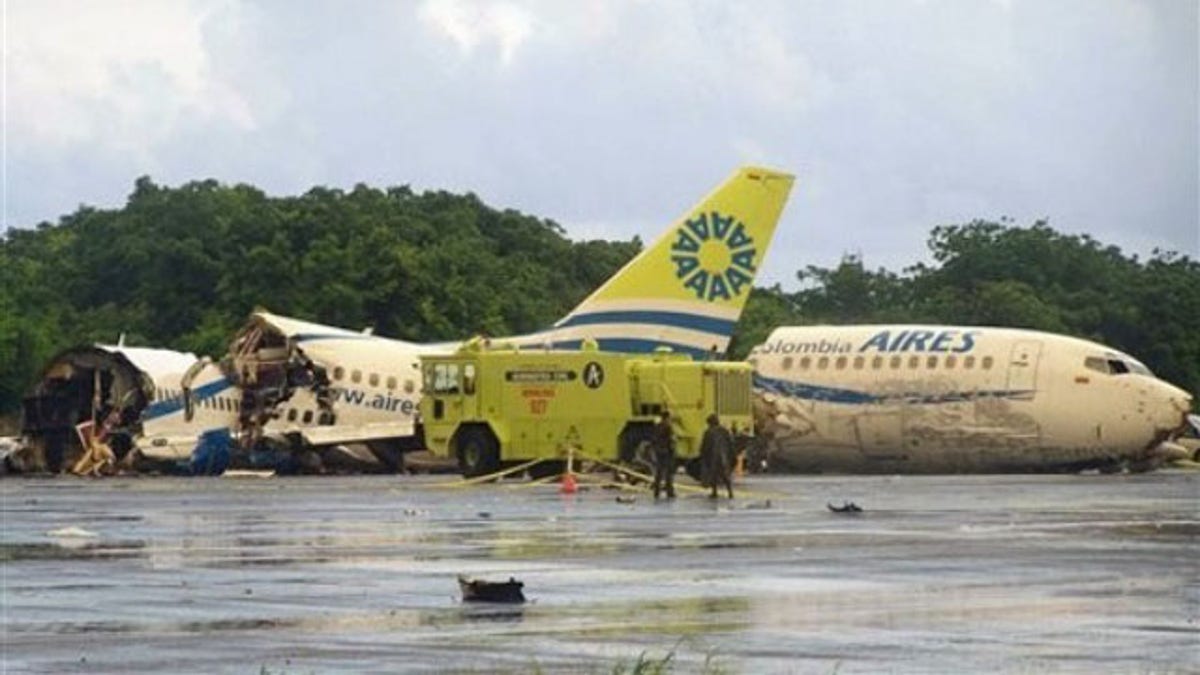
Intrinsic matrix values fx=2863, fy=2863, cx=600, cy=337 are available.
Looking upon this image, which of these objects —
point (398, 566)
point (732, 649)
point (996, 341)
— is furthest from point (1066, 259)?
point (732, 649)

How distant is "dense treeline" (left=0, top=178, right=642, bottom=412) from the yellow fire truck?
86.6 feet

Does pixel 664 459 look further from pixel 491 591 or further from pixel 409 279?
pixel 409 279

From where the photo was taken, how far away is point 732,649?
16594 mm

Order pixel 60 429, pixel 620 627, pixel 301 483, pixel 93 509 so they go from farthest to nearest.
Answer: pixel 60 429 → pixel 301 483 → pixel 93 509 → pixel 620 627

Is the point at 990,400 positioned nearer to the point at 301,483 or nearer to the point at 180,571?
the point at 301,483

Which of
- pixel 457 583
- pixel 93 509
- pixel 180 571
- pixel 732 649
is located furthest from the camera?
pixel 93 509

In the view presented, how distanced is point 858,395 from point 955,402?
2323 millimetres

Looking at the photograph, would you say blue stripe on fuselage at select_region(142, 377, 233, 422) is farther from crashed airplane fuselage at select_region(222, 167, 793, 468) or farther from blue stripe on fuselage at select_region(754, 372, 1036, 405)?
blue stripe on fuselage at select_region(754, 372, 1036, 405)

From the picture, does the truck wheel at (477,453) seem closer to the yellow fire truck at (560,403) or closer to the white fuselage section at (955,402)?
the yellow fire truck at (560,403)

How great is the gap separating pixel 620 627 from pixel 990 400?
46184 mm

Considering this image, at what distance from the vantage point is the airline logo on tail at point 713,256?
6178cm

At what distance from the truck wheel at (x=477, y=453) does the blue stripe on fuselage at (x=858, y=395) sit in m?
12.0

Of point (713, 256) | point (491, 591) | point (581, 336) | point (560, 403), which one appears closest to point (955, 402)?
point (713, 256)

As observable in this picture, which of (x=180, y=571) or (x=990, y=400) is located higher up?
(x=990, y=400)
